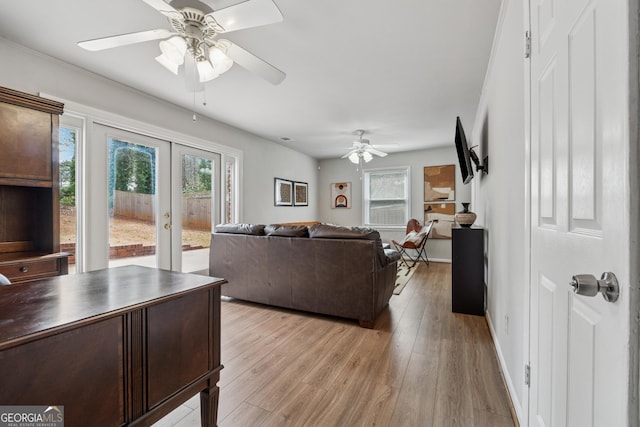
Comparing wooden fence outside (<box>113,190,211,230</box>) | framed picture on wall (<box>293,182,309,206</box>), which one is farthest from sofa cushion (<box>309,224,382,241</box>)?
framed picture on wall (<box>293,182,309,206</box>)

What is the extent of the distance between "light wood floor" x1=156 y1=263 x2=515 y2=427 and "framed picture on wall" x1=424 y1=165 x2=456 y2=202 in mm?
3536

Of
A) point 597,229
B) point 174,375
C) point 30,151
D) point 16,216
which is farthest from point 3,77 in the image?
point 597,229

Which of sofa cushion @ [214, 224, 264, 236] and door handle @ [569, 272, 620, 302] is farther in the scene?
sofa cushion @ [214, 224, 264, 236]

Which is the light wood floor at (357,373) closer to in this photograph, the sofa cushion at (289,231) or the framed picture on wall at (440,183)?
the sofa cushion at (289,231)

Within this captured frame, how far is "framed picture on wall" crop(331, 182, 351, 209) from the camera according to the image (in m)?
6.92

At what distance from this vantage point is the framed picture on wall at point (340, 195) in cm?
692

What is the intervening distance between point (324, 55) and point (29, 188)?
2636 mm

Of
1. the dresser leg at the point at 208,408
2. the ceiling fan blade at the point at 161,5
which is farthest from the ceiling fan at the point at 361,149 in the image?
the dresser leg at the point at 208,408

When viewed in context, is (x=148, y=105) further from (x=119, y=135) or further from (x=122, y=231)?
(x=122, y=231)

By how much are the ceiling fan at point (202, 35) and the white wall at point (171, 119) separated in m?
1.14

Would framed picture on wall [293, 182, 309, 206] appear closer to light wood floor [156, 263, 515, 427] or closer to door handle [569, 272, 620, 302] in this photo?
light wood floor [156, 263, 515, 427]

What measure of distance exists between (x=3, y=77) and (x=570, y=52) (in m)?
3.57

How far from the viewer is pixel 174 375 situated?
3.53 ft
